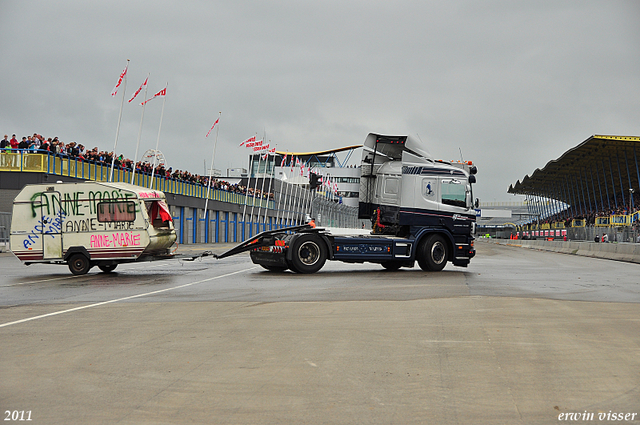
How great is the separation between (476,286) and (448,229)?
5.42m

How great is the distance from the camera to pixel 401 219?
19172mm

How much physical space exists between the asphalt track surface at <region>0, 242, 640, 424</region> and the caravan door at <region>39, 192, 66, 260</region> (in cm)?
558

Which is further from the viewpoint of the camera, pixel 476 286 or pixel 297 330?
pixel 476 286

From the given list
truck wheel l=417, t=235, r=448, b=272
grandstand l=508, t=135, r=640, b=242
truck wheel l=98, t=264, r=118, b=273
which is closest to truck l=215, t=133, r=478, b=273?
truck wheel l=417, t=235, r=448, b=272

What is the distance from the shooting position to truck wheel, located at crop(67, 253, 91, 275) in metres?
17.7

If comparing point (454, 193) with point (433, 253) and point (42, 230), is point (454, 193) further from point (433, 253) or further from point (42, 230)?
point (42, 230)

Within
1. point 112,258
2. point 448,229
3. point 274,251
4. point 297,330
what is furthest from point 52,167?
point 297,330

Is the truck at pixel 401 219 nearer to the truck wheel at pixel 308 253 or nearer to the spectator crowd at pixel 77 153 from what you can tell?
the truck wheel at pixel 308 253

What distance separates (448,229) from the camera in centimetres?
1948

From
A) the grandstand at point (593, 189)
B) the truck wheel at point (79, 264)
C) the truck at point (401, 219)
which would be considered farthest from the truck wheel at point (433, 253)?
the grandstand at point (593, 189)

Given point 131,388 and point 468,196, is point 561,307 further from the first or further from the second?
point 468,196

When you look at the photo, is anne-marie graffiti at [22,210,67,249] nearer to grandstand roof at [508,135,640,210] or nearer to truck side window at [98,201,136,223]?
truck side window at [98,201,136,223]

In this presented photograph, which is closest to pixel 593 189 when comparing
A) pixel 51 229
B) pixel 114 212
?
pixel 114 212

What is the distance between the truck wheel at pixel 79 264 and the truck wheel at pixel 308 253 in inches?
228
